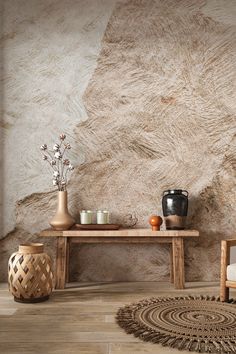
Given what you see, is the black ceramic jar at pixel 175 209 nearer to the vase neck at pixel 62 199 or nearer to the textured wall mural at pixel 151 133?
the textured wall mural at pixel 151 133

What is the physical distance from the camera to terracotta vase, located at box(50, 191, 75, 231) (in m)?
3.61

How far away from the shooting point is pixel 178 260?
3.54 meters

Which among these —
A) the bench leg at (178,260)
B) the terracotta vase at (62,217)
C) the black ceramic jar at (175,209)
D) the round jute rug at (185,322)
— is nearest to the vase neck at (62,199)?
the terracotta vase at (62,217)

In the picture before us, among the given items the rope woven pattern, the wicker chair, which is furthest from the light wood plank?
the wicker chair

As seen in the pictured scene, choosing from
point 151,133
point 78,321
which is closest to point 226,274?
point 78,321

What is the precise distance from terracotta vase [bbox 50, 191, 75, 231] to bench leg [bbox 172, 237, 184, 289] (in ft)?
3.17

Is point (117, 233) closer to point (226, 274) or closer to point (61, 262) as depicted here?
point (61, 262)

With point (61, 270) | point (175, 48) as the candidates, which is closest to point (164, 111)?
point (175, 48)

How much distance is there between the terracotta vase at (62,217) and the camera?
361 cm

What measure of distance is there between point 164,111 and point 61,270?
6.08 ft

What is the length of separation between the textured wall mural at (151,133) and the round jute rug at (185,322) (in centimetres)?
92

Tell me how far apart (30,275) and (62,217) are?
0.77m

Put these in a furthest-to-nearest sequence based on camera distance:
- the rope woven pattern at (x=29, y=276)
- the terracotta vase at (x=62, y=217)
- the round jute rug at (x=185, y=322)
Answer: the terracotta vase at (x=62, y=217)
the rope woven pattern at (x=29, y=276)
the round jute rug at (x=185, y=322)

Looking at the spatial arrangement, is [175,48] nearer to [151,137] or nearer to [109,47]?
[109,47]
